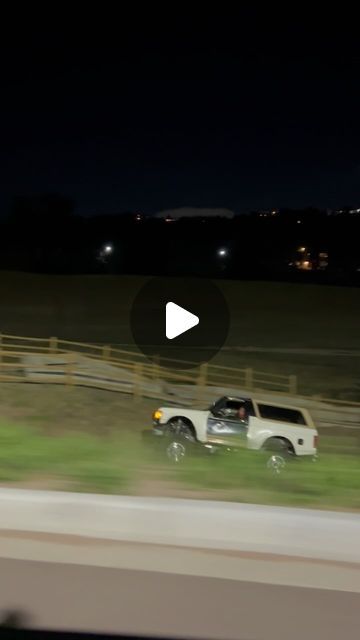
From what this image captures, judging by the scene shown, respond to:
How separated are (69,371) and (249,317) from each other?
1075 inches

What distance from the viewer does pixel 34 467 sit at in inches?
210

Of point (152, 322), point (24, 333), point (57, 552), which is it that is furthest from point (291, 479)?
point (152, 322)

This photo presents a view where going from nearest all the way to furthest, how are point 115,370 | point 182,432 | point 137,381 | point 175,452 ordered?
point 175,452, point 182,432, point 137,381, point 115,370

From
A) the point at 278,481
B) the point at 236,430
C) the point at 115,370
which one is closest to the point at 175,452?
the point at 278,481

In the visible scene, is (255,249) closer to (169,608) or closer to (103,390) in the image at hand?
(103,390)

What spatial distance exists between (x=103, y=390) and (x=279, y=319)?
2721cm

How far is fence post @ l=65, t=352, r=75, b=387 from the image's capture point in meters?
21.3

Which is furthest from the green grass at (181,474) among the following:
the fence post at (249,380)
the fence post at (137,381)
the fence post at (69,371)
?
the fence post at (249,380)

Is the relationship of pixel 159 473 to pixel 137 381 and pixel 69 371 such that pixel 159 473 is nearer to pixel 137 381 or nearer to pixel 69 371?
pixel 137 381

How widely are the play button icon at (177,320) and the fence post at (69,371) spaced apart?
41.5 ft
